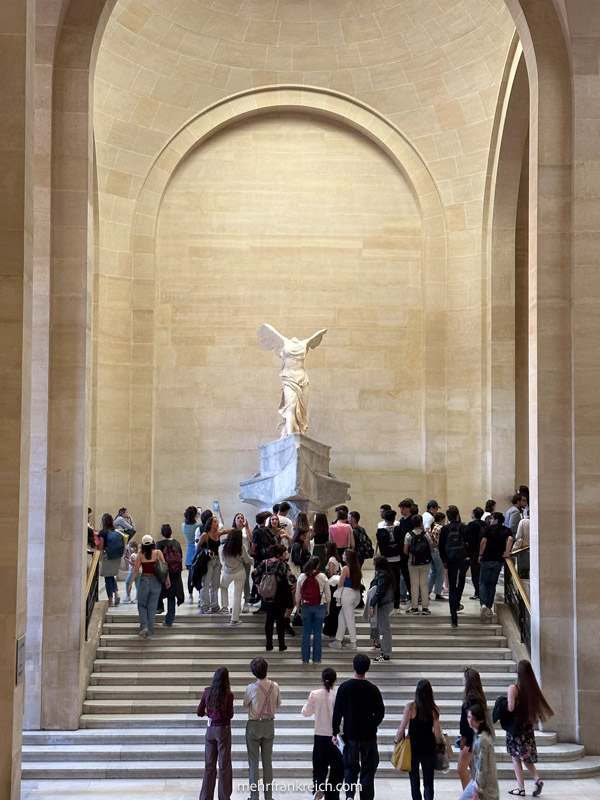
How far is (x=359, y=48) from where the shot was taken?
1986 centimetres

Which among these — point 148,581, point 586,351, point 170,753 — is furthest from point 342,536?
point 586,351

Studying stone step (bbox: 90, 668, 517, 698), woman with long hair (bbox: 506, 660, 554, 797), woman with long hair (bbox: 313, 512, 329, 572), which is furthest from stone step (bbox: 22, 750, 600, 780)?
woman with long hair (bbox: 313, 512, 329, 572)

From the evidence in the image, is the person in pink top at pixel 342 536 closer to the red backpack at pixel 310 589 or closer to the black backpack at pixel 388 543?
the black backpack at pixel 388 543

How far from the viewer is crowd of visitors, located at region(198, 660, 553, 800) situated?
7836mm

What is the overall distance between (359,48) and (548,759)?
14412mm

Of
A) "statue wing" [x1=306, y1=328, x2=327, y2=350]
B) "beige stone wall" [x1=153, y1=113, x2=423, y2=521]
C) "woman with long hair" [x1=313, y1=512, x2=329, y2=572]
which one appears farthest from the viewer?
"beige stone wall" [x1=153, y1=113, x2=423, y2=521]

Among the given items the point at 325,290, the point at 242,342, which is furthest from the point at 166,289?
the point at 325,290

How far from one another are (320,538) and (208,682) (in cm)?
236

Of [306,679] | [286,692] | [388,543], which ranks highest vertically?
[388,543]

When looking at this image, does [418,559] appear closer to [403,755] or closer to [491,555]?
[491,555]

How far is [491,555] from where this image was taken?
1284cm

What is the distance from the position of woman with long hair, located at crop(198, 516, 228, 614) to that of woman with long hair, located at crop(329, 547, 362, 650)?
1.76 meters

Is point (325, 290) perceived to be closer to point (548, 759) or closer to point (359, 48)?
point (359, 48)

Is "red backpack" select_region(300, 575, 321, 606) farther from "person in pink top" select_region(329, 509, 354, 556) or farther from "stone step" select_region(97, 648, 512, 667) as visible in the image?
"person in pink top" select_region(329, 509, 354, 556)
